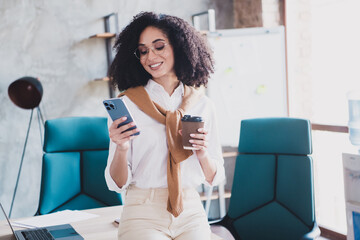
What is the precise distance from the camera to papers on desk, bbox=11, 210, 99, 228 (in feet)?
5.88

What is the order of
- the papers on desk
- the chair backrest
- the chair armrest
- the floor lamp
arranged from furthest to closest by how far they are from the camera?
the floor lamp → the chair backrest → the papers on desk → the chair armrest

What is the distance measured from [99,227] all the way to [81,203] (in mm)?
682

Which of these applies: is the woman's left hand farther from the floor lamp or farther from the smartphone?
the floor lamp

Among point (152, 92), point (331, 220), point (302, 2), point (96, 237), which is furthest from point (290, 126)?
point (302, 2)

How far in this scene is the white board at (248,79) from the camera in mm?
3834

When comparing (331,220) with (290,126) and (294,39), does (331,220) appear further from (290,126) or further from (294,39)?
(290,126)

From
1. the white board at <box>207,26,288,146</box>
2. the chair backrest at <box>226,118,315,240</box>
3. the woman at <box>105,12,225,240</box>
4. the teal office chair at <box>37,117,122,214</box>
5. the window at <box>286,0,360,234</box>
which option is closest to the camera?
the woman at <box>105,12,225,240</box>

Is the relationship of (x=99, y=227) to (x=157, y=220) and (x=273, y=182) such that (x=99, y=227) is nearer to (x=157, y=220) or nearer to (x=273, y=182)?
(x=157, y=220)

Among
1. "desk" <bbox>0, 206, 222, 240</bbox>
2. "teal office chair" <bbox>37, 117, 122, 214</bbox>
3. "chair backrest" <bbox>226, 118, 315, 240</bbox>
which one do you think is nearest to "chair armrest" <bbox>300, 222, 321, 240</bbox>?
"chair backrest" <bbox>226, 118, 315, 240</bbox>

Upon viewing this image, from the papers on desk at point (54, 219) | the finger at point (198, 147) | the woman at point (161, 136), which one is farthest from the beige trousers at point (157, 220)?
the papers on desk at point (54, 219)

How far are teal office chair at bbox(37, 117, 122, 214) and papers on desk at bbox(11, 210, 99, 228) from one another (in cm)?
39

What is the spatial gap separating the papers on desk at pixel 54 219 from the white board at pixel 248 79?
212 centimetres

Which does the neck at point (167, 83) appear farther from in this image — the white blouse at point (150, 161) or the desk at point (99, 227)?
the desk at point (99, 227)

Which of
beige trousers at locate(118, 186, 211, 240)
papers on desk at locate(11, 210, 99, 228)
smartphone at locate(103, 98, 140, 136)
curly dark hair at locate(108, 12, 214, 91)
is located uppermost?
curly dark hair at locate(108, 12, 214, 91)
